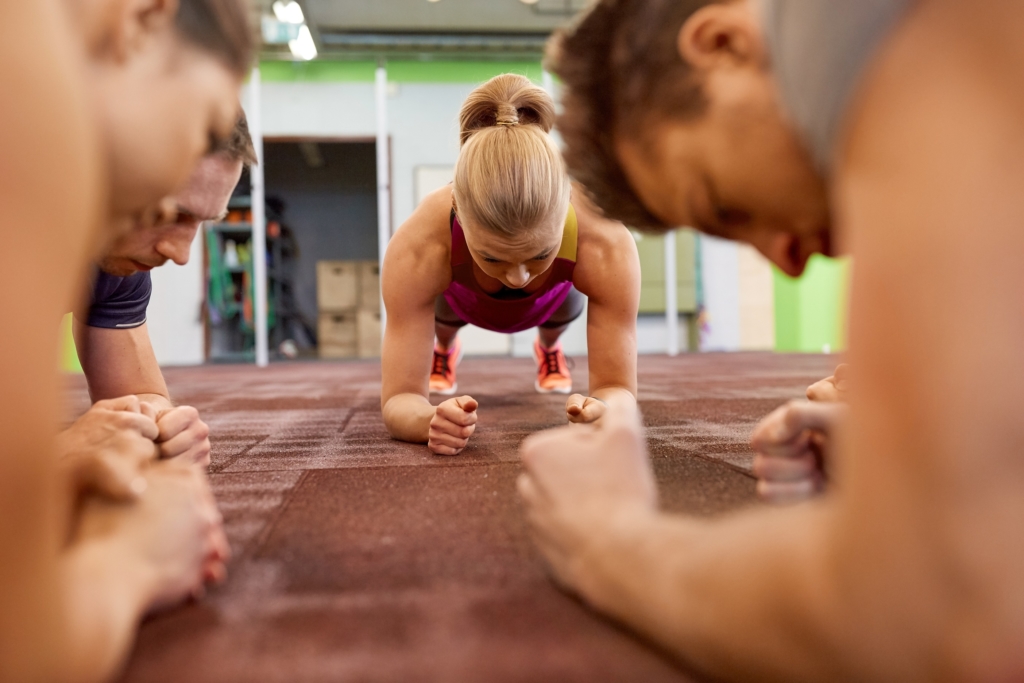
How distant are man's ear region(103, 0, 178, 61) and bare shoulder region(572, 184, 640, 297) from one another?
923mm

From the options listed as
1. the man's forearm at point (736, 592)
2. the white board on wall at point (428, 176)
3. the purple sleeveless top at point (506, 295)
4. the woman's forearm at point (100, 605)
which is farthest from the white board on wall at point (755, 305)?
the woman's forearm at point (100, 605)

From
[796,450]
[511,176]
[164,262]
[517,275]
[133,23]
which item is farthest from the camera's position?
[517,275]

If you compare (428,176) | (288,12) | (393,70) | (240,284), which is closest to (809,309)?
(428,176)

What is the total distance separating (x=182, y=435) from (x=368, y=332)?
5239mm

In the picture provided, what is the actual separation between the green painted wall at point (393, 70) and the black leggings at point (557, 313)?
352cm

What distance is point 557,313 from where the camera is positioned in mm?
1983

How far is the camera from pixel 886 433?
32 cm

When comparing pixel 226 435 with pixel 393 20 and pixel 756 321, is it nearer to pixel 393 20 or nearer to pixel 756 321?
pixel 393 20

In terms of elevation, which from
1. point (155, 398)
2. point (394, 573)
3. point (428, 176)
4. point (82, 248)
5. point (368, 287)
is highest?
point (428, 176)

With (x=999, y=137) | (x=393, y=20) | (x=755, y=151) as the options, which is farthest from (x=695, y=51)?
(x=393, y=20)

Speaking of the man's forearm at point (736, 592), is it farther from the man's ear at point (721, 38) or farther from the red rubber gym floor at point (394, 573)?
the man's ear at point (721, 38)

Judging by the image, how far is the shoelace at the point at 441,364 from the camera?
2295mm

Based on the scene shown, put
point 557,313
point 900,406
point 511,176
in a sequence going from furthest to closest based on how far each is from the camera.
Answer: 1. point 557,313
2. point 511,176
3. point 900,406

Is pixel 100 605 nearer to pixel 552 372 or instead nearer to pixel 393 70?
pixel 552 372
